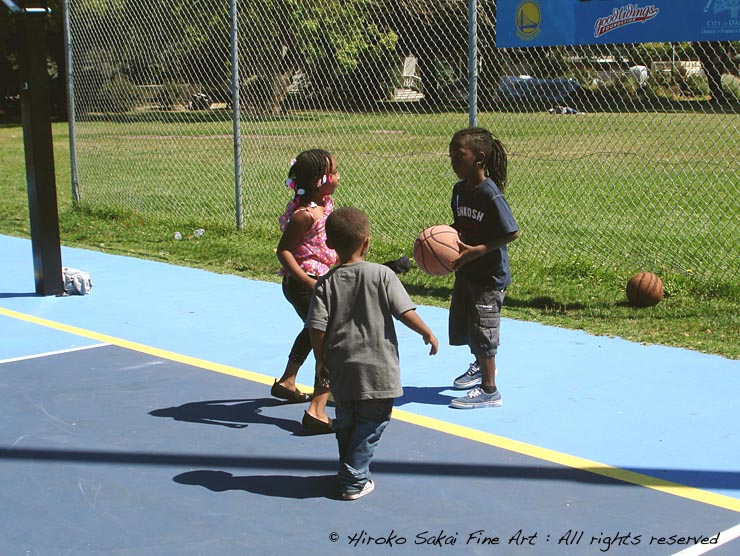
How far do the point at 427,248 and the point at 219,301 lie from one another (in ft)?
10.9

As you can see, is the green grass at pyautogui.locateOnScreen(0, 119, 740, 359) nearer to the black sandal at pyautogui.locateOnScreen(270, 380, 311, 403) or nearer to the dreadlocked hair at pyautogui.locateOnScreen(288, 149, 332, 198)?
the black sandal at pyautogui.locateOnScreen(270, 380, 311, 403)

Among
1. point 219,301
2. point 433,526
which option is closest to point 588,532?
point 433,526

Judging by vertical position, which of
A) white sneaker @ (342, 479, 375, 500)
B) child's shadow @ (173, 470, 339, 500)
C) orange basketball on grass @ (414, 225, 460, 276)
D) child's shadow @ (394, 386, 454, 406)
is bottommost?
child's shadow @ (394, 386, 454, 406)

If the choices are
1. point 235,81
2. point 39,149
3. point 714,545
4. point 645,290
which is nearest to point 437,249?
point 714,545

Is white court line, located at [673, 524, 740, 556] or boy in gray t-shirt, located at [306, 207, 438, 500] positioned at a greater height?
boy in gray t-shirt, located at [306, 207, 438, 500]

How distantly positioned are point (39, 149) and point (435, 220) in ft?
15.9

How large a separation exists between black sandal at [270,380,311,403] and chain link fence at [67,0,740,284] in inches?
150

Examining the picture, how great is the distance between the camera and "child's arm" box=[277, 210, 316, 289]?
17.8 feet

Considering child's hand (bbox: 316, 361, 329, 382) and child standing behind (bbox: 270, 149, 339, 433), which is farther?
child standing behind (bbox: 270, 149, 339, 433)

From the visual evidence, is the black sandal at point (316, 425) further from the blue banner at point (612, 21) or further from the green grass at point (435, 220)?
the blue banner at point (612, 21)

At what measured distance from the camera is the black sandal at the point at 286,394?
5828 mm

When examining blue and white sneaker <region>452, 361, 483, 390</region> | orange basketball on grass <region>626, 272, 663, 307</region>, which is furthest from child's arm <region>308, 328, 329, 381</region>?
orange basketball on grass <region>626, 272, 663, 307</region>

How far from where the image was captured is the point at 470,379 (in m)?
6.09

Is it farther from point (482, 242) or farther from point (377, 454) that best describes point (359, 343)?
point (482, 242)
